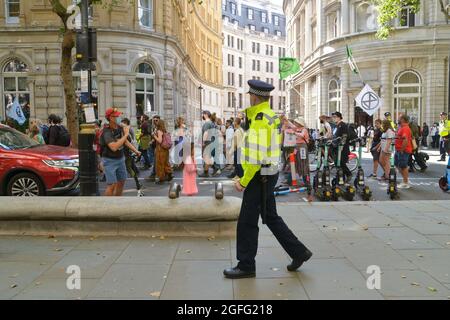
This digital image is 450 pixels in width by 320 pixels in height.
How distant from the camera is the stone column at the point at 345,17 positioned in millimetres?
35906

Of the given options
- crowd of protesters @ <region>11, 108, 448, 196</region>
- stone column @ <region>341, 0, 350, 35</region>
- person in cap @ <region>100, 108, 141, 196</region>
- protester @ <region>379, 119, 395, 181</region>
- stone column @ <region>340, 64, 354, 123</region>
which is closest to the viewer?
person in cap @ <region>100, 108, 141, 196</region>

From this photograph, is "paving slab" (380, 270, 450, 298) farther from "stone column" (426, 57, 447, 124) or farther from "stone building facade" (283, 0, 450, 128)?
"stone column" (426, 57, 447, 124)

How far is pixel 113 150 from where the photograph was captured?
7.98m

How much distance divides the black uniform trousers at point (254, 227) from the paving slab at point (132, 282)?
2.85 ft

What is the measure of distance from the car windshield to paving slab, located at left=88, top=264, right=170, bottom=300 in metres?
6.01

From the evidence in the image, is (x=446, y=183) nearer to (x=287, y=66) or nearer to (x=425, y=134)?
(x=287, y=66)

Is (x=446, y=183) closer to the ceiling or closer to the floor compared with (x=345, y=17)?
closer to the floor

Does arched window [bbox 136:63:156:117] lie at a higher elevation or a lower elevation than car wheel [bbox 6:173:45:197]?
higher

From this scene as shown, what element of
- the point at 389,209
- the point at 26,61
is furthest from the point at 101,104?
the point at 389,209

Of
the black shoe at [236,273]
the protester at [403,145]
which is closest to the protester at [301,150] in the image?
the protester at [403,145]

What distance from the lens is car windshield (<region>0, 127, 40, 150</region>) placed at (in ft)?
33.4

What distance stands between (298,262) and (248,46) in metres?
96.2

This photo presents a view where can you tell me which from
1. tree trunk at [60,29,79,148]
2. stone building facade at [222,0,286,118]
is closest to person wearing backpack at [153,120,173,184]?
tree trunk at [60,29,79,148]

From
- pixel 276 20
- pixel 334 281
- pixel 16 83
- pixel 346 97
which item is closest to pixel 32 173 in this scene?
pixel 334 281
